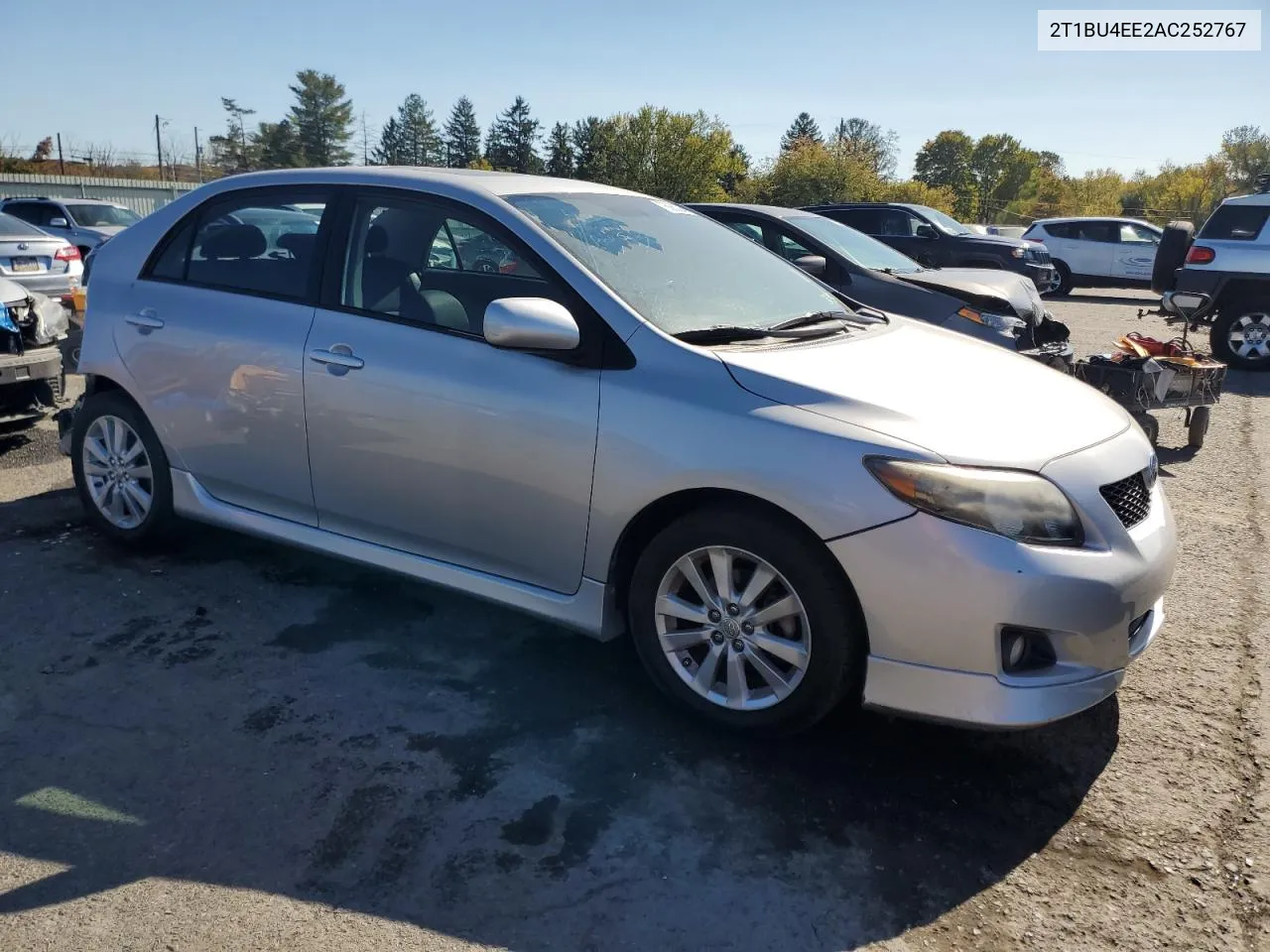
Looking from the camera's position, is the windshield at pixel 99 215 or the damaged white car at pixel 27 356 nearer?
the damaged white car at pixel 27 356

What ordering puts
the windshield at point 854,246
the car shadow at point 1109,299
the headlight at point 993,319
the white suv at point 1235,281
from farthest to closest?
1. the car shadow at point 1109,299
2. the white suv at point 1235,281
3. the windshield at point 854,246
4. the headlight at point 993,319

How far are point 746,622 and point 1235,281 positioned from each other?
35.2 ft

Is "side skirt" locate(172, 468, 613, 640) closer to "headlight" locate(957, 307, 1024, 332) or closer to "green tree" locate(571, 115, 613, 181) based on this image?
"headlight" locate(957, 307, 1024, 332)

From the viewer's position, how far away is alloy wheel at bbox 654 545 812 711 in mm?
3020

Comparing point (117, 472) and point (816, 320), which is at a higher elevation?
Result: point (816, 320)

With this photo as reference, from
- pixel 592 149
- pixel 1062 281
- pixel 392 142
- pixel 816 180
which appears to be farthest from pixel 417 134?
pixel 1062 281

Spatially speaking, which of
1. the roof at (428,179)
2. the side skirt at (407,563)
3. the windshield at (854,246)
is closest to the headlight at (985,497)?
the side skirt at (407,563)

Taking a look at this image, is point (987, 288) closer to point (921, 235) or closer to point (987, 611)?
point (987, 611)

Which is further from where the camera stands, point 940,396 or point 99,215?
point 99,215

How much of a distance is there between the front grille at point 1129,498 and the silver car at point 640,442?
0.02m

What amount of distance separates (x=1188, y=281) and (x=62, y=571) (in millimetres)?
11556

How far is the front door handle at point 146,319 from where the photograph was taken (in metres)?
4.34

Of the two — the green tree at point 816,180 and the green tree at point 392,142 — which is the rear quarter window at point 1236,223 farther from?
the green tree at point 392,142

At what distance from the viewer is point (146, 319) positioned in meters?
4.38
